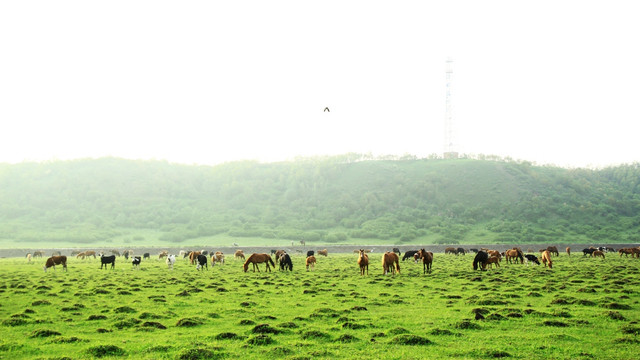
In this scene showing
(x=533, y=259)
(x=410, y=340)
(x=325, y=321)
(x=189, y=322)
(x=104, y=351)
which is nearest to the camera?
(x=104, y=351)

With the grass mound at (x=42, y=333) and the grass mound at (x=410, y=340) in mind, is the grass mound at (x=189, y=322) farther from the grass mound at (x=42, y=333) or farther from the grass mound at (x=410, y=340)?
the grass mound at (x=410, y=340)

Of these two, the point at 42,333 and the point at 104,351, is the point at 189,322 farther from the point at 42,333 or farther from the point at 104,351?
the point at 42,333

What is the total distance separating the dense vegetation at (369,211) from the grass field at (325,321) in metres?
112

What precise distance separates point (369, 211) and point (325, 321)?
156188mm

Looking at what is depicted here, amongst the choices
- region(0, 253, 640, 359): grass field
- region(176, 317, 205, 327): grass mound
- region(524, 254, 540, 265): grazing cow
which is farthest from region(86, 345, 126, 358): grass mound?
region(524, 254, 540, 265): grazing cow

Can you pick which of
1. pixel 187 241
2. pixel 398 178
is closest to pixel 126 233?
pixel 187 241

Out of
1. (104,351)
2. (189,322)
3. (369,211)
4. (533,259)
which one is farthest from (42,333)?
(369,211)

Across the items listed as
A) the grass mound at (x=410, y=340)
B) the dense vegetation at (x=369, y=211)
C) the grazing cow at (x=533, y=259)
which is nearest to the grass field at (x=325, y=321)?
the grass mound at (x=410, y=340)

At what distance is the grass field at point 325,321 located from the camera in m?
14.4

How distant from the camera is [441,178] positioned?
190625 millimetres

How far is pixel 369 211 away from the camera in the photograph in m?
174

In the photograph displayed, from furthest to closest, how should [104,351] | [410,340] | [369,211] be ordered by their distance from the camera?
[369,211], [410,340], [104,351]

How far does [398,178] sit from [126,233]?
104 meters

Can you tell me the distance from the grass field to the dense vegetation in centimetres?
11204
